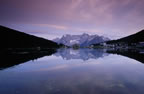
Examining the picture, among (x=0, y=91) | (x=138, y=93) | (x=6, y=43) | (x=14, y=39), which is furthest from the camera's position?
(x=14, y=39)

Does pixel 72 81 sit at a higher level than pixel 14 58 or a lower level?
lower

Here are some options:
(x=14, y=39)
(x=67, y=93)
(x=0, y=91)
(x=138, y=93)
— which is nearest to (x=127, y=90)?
(x=138, y=93)

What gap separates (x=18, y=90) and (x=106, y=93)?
5.49 meters

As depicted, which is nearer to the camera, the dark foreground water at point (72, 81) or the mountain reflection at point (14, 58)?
the dark foreground water at point (72, 81)

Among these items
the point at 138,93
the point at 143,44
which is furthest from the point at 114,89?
the point at 143,44

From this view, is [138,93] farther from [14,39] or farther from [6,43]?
[14,39]

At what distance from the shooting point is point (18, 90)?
20.9ft

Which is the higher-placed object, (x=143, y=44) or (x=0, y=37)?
(x=0, y=37)

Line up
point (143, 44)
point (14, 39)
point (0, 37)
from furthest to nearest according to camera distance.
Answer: point (143, 44) → point (14, 39) → point (0, 37)

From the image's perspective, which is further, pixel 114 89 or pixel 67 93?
pixel 114 89

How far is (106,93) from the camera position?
19.2ft

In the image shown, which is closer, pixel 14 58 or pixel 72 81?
pixel 72 81

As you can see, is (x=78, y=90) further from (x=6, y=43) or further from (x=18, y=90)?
(x=6, y=43)

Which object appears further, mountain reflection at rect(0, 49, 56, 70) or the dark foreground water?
mountain reflection at rect(0, 49, 56, 70)
